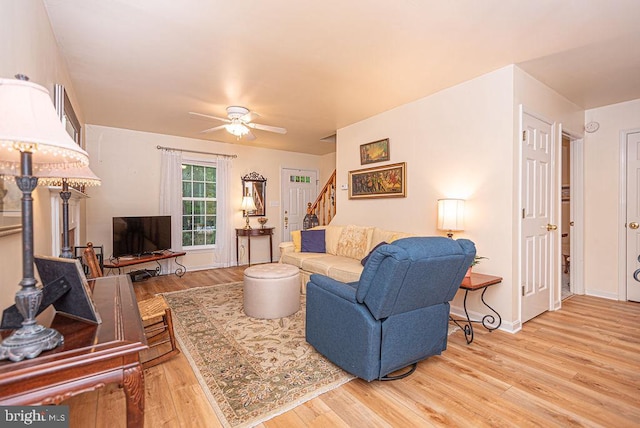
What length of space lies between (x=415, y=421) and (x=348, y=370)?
1.59ft

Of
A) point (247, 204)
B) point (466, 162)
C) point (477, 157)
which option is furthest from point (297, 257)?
point (477, 157)

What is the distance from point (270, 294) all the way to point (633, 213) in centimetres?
451

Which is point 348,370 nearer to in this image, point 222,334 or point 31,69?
point 222,334

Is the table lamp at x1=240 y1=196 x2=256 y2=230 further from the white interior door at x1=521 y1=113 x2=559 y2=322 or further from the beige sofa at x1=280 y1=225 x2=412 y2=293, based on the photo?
the white interior door at x1=521 y1=113 x2=559 y2=322

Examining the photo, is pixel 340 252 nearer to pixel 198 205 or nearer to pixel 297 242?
pixel 297 242

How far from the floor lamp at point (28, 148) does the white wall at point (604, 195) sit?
5.37 m

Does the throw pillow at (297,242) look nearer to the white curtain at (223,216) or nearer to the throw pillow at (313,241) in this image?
the throw pillow at (313,241)

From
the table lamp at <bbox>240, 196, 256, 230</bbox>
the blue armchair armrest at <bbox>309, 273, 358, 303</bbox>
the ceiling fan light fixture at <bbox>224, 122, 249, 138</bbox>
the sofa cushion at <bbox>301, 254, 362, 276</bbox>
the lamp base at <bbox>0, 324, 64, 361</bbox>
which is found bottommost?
the sofa cushion at <bbox>301, 254, 362, 276</bbox>

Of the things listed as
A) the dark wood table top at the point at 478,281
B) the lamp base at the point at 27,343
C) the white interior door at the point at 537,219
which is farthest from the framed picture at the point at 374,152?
the lamp base at the point at 27,343

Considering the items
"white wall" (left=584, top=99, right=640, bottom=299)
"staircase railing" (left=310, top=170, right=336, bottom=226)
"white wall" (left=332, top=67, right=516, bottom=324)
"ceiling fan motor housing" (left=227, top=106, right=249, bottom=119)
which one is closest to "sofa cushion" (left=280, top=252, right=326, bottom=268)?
"white wall" (left=332, top=67, right=516, bottom=324)

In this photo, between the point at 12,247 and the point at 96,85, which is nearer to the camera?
the point at 12,247

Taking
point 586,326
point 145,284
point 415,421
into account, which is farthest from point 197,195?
point 586,326

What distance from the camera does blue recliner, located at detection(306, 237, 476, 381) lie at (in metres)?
1.77

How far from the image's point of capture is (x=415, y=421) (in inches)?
65.2
